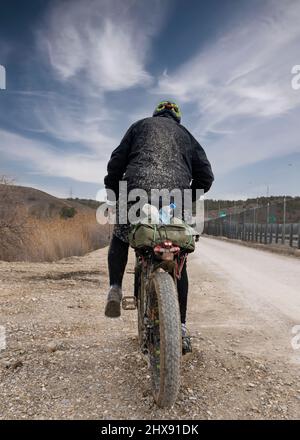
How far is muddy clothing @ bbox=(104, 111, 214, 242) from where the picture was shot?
2.90 metres

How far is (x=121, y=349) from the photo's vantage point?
316cm

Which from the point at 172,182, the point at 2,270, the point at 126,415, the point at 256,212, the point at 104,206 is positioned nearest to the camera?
the point at 126,415

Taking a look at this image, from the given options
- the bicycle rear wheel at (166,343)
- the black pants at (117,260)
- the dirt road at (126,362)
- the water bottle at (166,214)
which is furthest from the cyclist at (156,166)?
the bicycle rear wheel at (166,343)

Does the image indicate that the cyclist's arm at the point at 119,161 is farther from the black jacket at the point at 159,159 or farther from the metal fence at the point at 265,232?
the metal fence at the point at 265,232

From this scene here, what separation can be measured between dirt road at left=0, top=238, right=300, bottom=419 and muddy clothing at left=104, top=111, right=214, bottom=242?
39.2 inches

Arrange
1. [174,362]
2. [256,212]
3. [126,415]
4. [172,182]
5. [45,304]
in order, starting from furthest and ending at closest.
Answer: [256,212]
[45,304]
[172,182]
[126,415]
[174,362]

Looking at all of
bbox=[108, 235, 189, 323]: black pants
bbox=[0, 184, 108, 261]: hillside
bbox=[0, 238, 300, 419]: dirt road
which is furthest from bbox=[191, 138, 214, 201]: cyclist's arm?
bbox=[0, 184, 108, 261]: hillside

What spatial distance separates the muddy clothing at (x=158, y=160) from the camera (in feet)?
9.53

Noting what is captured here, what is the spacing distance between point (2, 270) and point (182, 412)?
615cm

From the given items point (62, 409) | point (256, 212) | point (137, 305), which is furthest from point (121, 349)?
point (256, 212)

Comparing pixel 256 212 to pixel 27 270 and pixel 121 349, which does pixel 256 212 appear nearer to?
pixel 27 270

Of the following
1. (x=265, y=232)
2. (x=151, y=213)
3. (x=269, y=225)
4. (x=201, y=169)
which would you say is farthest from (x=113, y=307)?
(x=265, y=232)
